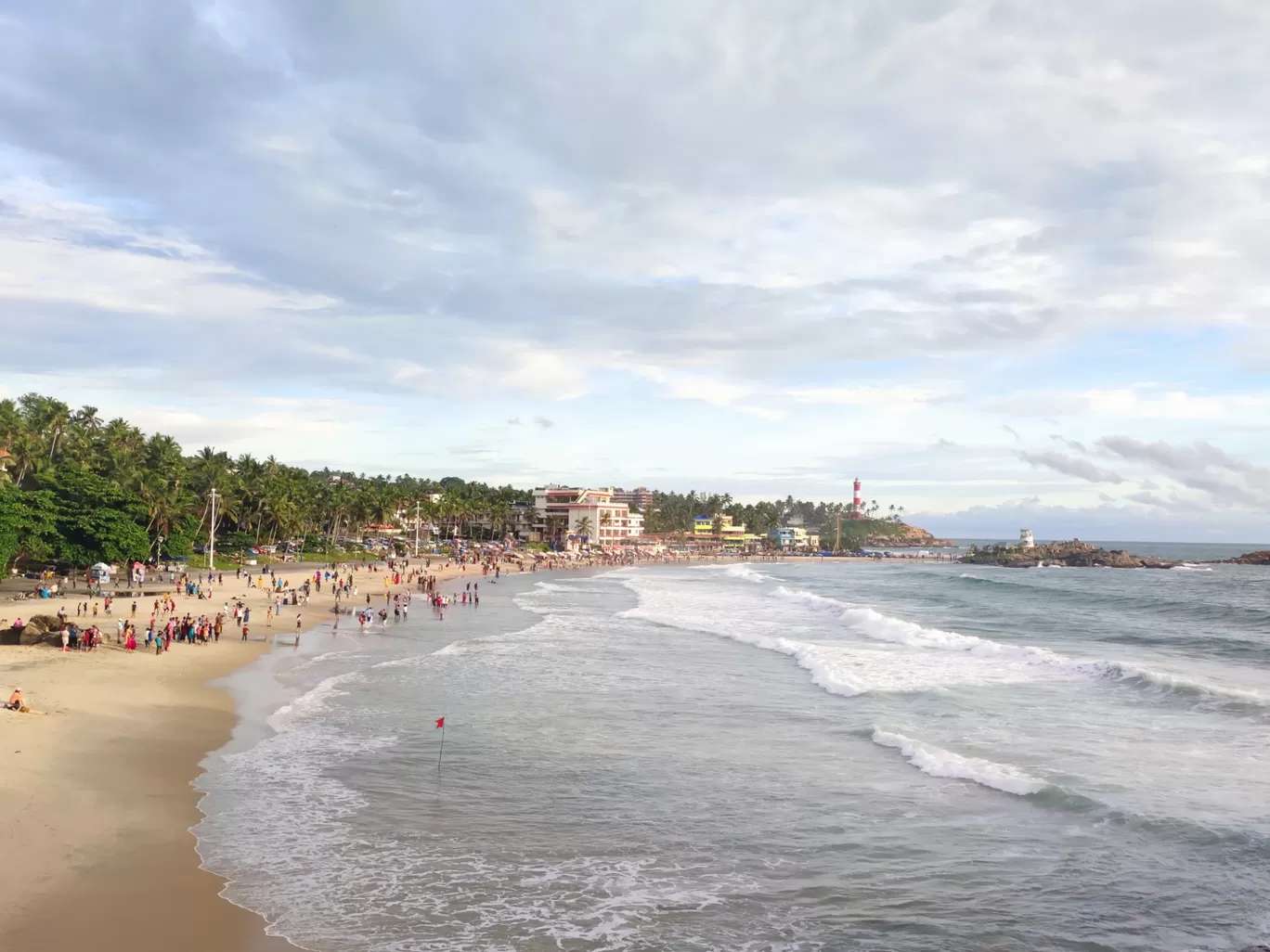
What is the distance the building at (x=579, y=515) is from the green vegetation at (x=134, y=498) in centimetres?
4485

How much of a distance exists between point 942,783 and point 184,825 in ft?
41.6

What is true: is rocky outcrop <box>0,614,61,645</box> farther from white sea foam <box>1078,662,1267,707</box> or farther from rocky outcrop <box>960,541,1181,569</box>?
rocky outcrop <box>960,541,1181,569</box>

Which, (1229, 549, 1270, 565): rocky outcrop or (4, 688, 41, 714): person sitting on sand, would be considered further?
(1229, 549, 1270, 565): rocky outcrop

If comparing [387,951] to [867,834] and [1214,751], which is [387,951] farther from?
[1214,751]

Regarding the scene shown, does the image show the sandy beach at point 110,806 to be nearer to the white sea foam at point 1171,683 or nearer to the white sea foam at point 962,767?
the white sea foam at point 962,767

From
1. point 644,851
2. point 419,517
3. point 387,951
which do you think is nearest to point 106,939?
point 387,951

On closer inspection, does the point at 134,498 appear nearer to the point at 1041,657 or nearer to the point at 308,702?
the point at 308,702

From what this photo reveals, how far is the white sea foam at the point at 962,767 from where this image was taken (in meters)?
15.7

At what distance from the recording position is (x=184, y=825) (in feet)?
42.2

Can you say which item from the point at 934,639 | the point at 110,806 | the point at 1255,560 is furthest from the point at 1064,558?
the point at 110,806

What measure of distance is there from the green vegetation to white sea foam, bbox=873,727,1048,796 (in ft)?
122

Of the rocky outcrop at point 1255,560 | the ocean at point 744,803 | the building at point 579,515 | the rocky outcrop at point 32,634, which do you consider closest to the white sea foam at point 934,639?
the ocean at point 744,803

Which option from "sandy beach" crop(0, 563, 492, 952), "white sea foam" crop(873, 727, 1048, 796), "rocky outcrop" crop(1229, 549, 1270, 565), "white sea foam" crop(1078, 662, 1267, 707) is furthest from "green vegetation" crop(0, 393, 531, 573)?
"rocky outcrop" crop(1229, 549, 1270, 565)

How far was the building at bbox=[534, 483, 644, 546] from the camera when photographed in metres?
146
